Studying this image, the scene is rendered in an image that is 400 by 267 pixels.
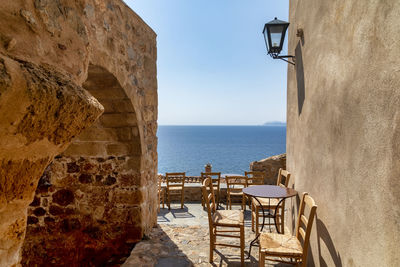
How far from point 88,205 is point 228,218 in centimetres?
179

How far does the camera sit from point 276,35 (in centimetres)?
336

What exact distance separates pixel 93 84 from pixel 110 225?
5.95 feet

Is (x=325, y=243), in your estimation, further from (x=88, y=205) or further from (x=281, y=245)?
(x=88, y=205)

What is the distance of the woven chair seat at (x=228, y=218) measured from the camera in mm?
2928

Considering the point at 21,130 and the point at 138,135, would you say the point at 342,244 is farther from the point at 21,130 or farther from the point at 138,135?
the point at 138,135

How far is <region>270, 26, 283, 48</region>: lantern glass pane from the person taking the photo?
10.9 feet

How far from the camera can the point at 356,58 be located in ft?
5.74

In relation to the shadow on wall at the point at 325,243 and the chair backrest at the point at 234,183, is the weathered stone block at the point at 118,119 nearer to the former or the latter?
the shadow on wall at the point at 325,243

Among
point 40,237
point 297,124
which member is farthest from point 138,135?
point 297,124

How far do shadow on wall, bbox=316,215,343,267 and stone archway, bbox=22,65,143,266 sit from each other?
210 cm

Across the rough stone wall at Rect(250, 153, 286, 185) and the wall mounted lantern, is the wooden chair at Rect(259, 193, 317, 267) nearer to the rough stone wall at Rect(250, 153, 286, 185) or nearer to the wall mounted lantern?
the wall mounted lantern

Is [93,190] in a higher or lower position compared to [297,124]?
lower

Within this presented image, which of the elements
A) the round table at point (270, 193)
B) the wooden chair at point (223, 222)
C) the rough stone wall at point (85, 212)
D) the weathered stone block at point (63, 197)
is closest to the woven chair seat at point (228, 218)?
the wooden chair at point (223, 222)

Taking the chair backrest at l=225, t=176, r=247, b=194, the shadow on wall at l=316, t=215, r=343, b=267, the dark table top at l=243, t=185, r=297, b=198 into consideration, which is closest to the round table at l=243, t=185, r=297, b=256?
the dark table top at l=243, t=185, r=297, b=198
